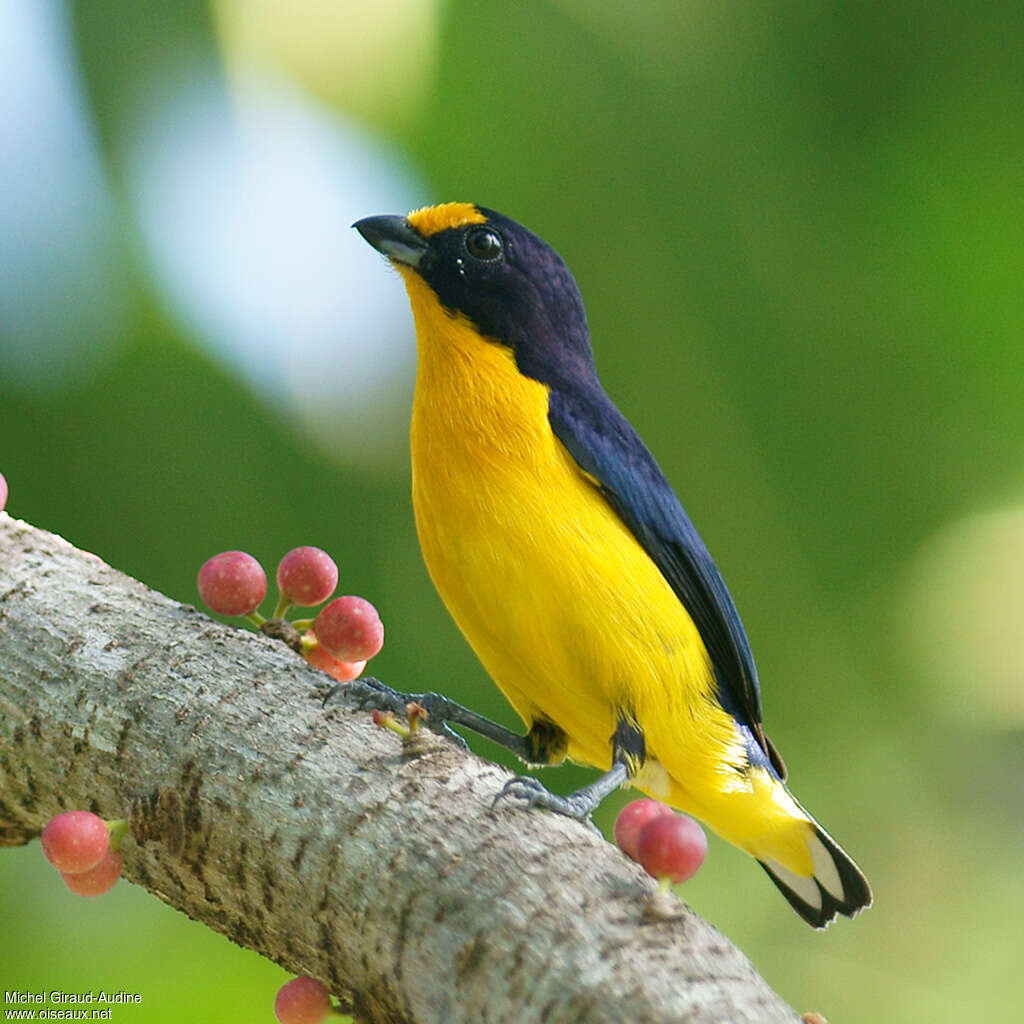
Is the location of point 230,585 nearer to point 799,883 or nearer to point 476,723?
point 476,723

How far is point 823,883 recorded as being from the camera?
3725 mm

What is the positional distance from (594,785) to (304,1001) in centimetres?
97

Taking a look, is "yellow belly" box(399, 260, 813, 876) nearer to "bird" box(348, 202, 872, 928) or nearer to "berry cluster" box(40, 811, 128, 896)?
"bird" box(348, 202, 872, 928)

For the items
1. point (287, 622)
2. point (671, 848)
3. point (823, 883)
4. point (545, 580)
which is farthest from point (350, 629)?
point (823, 883)

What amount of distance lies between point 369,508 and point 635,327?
1.49m

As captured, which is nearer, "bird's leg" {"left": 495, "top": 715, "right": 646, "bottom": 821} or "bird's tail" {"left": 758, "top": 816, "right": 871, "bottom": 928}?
"bird's leg" {"left": 495, "top": 715, "right": 646, "bottom": 821}

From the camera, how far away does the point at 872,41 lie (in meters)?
5.52

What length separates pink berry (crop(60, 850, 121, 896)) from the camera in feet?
6.29

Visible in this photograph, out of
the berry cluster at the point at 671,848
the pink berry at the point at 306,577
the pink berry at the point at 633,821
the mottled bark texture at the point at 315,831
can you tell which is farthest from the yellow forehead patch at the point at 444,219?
the berry cluster at the point at 671,848

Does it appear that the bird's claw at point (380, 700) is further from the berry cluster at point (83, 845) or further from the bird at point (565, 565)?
the berry cluster at point (83, 845)

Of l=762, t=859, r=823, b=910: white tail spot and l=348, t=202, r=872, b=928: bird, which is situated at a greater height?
l=348, t=202, r=872, b=928: bird

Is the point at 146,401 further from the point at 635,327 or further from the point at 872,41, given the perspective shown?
the point at 872,41

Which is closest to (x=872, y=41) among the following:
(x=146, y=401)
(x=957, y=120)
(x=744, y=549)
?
(x=957, y=120)

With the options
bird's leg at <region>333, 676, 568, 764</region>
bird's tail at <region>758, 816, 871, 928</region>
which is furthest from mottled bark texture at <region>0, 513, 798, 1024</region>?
bird's tail at <region>758, 816, 871, 928</region>
